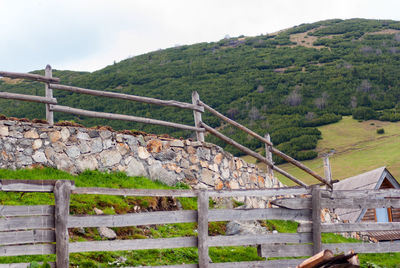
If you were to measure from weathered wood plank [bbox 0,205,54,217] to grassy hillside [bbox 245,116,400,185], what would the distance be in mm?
43921

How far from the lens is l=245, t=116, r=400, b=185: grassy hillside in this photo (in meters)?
54.7

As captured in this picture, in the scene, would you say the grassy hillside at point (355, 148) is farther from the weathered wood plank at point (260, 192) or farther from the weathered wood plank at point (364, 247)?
the weathered wood plank at point (260, 192)

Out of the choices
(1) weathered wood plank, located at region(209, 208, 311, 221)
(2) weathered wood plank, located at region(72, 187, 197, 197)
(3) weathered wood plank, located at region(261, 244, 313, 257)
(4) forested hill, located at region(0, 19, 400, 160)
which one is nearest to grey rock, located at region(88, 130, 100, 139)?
(2) weathered wood plank, located at region(72, 187, 197, 197)

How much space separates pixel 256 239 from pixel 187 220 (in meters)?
1.21

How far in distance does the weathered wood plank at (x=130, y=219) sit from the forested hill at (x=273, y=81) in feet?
130

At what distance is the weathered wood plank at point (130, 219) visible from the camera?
301 inches

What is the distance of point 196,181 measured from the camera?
508 inches

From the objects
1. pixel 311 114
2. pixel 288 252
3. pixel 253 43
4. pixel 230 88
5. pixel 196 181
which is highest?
pixel 253 43

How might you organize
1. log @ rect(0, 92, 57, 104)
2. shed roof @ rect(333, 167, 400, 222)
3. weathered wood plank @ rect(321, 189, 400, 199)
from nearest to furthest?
weathered wood plank @ rect(321, 189, 400, 199)
log @ rect(0, 92, 57, 104)
shed roof @ rect(333, 167, 400, 222)

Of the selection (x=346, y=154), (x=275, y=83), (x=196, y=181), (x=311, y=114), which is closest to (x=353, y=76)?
(x=275, y=83)

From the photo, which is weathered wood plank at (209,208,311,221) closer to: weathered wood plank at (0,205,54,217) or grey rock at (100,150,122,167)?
weathered wood plank at (0,205,54,217)

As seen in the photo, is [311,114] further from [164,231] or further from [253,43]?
[164,231]

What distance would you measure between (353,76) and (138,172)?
85.0 meters

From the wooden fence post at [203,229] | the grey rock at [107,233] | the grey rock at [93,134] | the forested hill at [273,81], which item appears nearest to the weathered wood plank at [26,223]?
the grey rock at [107,233]
